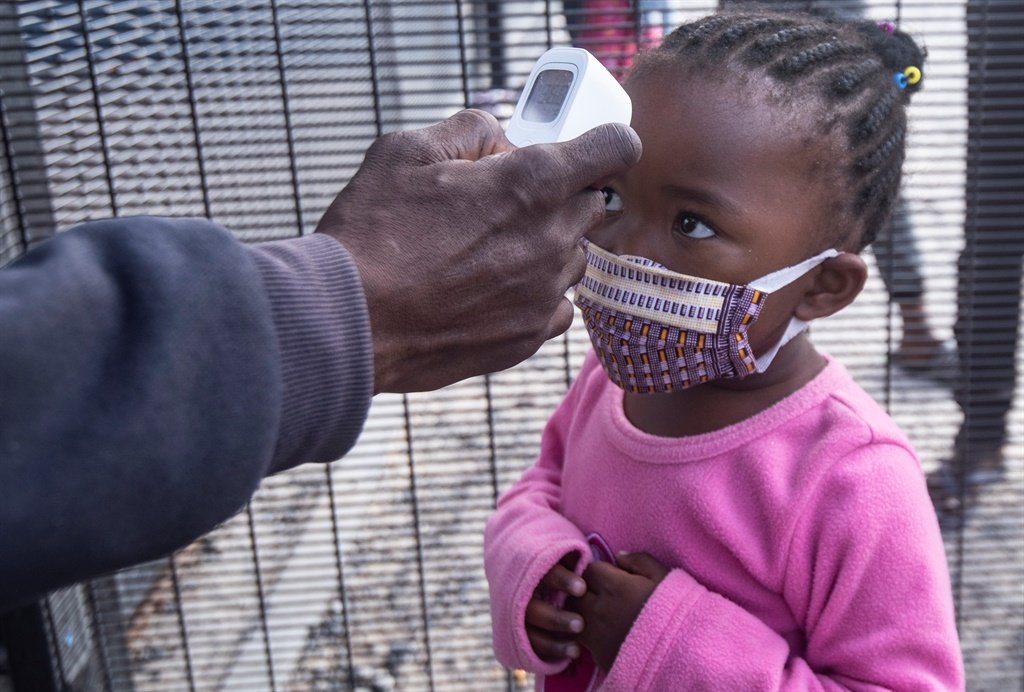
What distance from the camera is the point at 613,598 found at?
53.4 inches

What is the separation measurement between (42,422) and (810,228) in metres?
0.95

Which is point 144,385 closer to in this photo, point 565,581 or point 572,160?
point 572,160

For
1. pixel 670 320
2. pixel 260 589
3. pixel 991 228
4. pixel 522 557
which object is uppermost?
pixel 670 320

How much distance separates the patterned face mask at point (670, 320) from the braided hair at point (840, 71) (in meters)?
0.12

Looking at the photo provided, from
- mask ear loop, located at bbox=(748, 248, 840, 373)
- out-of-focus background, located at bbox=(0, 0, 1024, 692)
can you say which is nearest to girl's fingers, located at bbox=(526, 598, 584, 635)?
mask ear loop, located at bbox=(748, 248, 840, 373)

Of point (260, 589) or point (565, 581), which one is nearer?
point (565, 581)

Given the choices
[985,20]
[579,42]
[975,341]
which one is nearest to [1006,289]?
[975,341]

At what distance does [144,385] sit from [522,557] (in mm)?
675

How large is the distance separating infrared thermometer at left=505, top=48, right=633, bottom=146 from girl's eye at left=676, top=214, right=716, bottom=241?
0.55 ft

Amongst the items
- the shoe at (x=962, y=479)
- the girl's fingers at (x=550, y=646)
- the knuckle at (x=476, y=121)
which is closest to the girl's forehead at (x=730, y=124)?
the knuckle at (x=476, y=121)

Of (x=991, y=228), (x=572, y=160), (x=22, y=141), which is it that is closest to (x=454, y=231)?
(x=572, y=160)

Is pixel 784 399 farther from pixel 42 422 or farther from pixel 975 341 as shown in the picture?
pixel 975 341

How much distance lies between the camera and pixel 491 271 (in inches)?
46.7

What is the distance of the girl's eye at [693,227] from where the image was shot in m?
1.33
